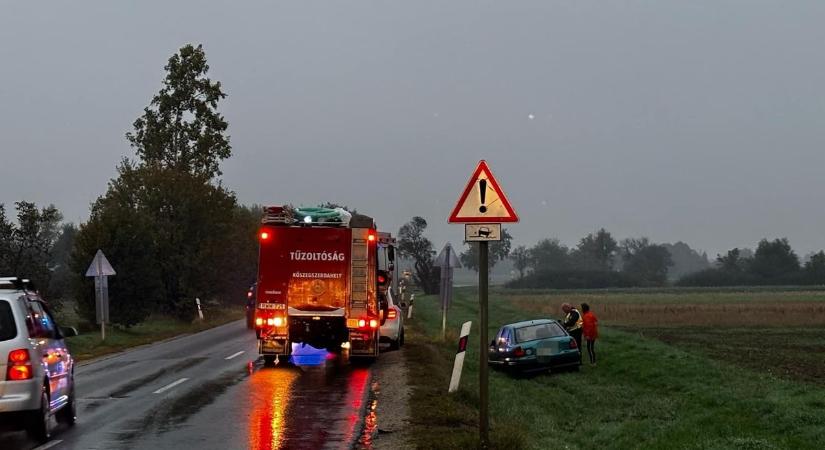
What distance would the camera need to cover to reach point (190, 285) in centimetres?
4162

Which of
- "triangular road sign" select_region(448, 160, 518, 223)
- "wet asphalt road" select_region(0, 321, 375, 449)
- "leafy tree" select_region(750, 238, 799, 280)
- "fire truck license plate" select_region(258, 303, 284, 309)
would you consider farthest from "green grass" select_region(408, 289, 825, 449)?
"leafy tree" select_region(750, 238, 799, 280)

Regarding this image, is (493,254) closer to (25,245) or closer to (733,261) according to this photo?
(733,261)

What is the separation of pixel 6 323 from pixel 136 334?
2453 centimetres

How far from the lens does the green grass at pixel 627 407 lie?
1116cm

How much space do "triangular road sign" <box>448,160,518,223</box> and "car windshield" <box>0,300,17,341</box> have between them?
488cm

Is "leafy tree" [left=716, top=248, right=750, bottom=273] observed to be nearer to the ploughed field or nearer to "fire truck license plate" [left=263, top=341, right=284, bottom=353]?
the ploughed field

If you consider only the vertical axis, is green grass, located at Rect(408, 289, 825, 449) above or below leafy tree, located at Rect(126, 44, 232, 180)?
below

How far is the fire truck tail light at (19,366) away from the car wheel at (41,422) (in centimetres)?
39

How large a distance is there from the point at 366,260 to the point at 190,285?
25.2 metres

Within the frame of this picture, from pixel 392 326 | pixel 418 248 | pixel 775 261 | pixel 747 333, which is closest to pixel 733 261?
pixel 775 261

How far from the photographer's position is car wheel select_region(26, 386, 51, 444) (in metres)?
9.61

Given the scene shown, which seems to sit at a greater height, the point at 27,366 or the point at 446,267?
the point at 446,267

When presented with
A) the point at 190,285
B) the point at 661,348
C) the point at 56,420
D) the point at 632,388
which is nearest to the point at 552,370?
the point at 632,388

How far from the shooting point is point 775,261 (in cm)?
14375
